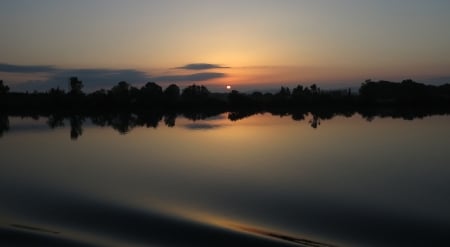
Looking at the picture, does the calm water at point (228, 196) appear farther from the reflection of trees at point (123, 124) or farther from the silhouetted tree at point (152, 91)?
the silhouetted tree at point (152, 91)

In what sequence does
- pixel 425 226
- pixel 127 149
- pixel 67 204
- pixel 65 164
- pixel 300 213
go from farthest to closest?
1. pixel 127 149
2. pixel 65 164
3. pixel 67 204
4. pixel 300 213
5. pixel 425 226

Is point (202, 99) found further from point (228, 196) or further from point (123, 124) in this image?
point (228, 196)

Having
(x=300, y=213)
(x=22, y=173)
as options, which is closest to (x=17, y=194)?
(x=22, y=173)

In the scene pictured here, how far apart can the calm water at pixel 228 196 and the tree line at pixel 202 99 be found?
46.3 m

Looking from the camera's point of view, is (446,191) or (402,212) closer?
(402,212)

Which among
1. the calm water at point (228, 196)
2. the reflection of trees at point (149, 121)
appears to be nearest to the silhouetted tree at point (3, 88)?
the reflection of trees at point (149, 121)

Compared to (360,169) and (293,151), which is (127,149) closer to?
(293,151)

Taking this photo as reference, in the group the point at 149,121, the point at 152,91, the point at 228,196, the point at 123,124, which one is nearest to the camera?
the point at 228,196

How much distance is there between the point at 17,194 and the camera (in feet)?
33.4

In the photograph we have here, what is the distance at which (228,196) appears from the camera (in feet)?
32.2

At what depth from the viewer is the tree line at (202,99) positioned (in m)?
62.9

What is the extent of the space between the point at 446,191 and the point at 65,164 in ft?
34.4

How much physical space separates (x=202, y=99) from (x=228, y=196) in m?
64.7

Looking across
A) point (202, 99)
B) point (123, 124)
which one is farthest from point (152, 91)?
point (123, 124)
